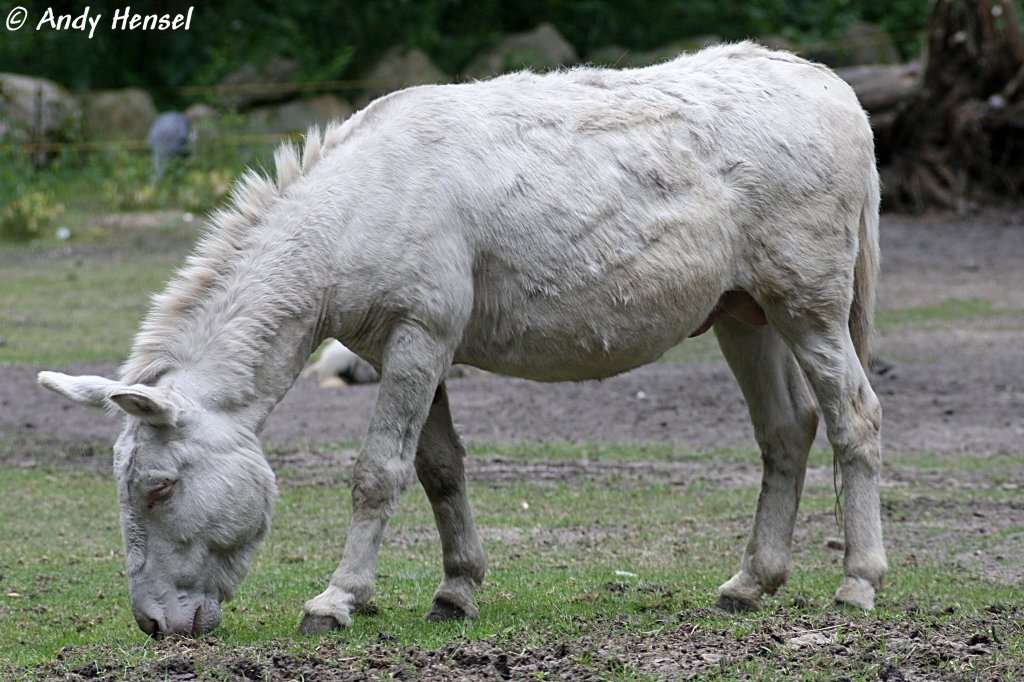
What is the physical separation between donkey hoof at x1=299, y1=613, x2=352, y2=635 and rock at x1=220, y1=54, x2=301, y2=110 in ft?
73.8

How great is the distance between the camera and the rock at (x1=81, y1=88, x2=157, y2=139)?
83.5 feet

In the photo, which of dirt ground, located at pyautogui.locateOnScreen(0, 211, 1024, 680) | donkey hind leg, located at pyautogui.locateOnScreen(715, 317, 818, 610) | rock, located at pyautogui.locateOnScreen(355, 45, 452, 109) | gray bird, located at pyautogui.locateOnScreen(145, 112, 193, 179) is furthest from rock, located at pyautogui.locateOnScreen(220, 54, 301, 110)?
donkey hind leg, located at pyautogui.locateOnScreen(715, 317, 818, 610)

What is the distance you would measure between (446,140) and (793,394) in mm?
1955

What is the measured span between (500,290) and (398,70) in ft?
78.2

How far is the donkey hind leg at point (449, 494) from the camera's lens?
5551 mm

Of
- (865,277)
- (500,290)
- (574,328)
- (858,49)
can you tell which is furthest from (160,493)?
(858,49)

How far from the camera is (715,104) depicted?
5.68 metres

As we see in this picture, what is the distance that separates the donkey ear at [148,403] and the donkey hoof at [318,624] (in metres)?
0.84

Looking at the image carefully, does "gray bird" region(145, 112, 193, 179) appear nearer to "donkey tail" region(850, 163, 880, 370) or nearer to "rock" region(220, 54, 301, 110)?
"rock" region(220, 54, 301, 110)

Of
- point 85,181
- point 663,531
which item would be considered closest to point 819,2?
point 85,181

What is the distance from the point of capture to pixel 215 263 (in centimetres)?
509

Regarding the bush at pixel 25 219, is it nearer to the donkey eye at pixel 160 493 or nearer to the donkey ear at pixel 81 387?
the donkey ear at pixel 81 387

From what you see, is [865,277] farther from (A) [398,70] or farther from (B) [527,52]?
(A) [398,70]

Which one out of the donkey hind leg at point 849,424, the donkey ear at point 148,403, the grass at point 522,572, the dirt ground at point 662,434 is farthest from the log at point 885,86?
the donkey ear at point 148,403
